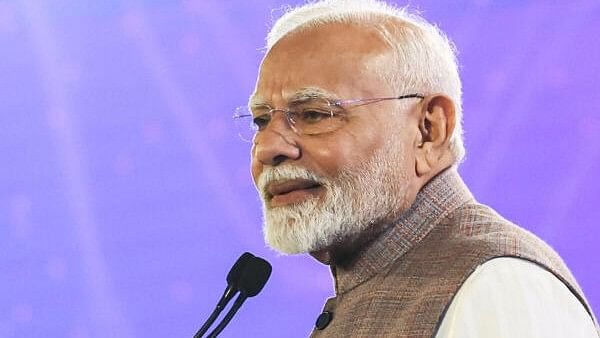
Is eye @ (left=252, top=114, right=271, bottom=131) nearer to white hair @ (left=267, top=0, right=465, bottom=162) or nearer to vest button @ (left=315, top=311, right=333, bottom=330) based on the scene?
white hair @ (left=267, top=0, right=465, bottom=162)

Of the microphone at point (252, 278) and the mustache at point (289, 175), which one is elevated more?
the mustache at point (289, 175)

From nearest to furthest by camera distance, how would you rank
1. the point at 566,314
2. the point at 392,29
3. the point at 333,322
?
the point at 566,314
the point at 333,322
the point at 392,29

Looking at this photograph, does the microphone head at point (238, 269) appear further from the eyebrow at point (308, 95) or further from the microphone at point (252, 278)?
the eyebrow at point (308, 95)

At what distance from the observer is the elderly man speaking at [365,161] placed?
1513mm

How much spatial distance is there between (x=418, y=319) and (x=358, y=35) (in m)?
0.50

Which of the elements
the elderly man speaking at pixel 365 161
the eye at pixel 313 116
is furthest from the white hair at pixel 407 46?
the eye at pixel 313 116

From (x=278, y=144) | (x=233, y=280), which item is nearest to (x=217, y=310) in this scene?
(x=233, y=280)

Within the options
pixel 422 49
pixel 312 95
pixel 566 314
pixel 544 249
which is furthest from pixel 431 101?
pixel 566 314

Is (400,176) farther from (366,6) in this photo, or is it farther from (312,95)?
(366,6)

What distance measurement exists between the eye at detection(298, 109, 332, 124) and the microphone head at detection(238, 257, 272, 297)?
0.86ft

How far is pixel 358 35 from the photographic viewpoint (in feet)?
5.40

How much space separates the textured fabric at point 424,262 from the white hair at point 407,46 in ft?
0.44

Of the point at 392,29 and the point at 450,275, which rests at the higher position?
the point at 392,29

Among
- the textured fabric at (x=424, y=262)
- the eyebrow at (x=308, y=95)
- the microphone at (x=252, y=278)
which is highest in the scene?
the eyebrow at (x=308, y=95)
